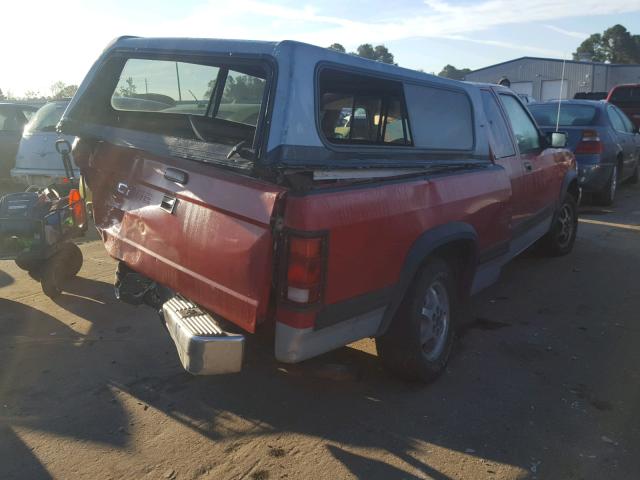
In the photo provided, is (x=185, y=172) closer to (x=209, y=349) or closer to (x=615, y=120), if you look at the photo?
(x=209, y=349)

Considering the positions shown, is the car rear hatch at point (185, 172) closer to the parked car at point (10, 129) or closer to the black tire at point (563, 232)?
the black tire at point (563, 232)

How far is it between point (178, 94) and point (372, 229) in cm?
180

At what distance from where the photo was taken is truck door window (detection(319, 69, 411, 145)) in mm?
3448

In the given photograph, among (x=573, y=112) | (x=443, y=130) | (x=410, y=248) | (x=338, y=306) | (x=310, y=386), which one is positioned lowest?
(x=310, y=386)

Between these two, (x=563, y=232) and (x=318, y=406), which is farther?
(x=563, y=232)

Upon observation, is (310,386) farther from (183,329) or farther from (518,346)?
(518,346)

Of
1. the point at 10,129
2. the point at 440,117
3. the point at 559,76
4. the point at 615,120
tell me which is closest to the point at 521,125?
the point at 440,117

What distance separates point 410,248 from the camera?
3158 millimetres

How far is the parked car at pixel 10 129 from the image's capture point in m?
11.0

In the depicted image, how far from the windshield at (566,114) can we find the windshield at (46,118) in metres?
8.10

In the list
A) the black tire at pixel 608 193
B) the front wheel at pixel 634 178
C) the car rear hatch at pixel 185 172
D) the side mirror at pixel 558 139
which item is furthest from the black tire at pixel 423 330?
the front wheel at pixel 634 178

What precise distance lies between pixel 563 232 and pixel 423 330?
3.80 meters

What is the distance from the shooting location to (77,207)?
17.0 feet

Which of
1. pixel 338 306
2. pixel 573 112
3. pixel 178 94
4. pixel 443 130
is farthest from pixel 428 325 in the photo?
pixel 573 112
